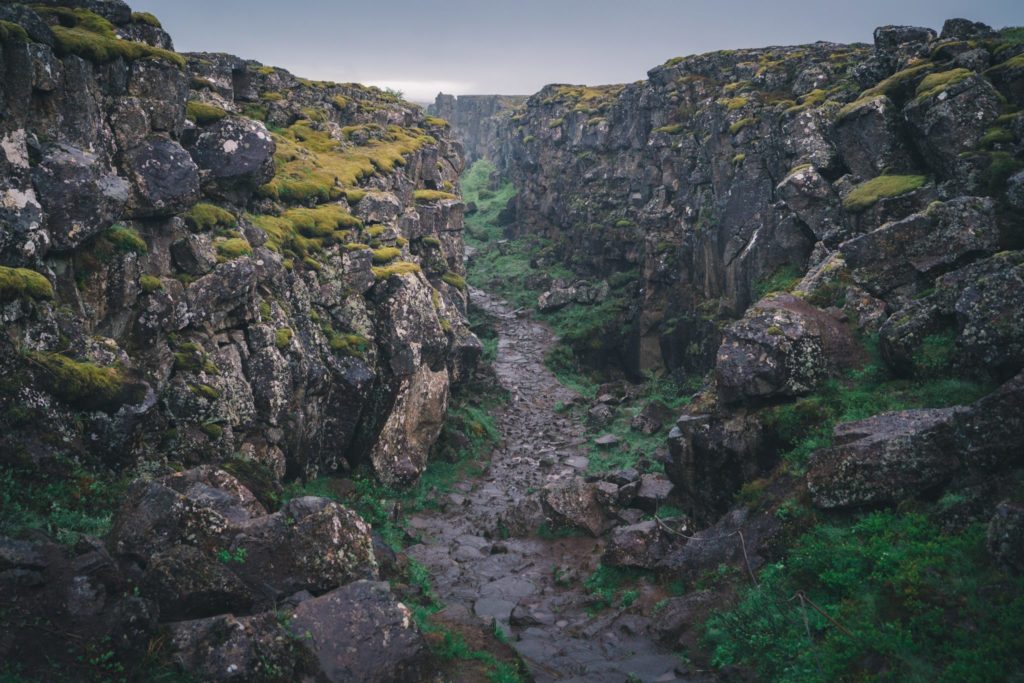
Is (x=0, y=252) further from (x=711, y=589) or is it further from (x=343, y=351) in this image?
(x=711, y=589)

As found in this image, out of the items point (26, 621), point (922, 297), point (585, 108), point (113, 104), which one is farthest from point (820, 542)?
point (585, 108)

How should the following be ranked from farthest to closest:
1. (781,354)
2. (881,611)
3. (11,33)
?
(781,354) < (11,33) < (881,611)

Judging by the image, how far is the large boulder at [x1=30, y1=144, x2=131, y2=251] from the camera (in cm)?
1576

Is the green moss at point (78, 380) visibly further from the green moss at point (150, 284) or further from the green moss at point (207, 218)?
Answer: the green moss at point (207, 218)

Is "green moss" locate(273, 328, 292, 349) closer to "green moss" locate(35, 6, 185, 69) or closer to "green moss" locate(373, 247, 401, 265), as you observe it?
"green moss" locate(373, 247, 401, 265)

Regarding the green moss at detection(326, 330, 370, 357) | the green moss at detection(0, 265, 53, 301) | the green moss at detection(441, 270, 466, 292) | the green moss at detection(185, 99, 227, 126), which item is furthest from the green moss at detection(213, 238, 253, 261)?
the green moss at detection(441, 270, 466, 292)

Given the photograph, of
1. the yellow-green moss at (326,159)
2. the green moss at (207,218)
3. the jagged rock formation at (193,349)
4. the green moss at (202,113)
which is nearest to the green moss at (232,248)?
the jagged rock formation at (193,349)

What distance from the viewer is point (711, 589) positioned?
18.1m

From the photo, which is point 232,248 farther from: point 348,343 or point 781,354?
point 781,354

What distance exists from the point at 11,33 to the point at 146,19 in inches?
366

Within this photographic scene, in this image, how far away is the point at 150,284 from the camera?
1902 cm

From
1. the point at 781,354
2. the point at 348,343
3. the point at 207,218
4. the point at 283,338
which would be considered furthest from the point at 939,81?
the point at 207,218

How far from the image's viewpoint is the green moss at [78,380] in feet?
46.0

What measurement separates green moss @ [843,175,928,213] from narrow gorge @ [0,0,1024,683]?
19 centimetres
